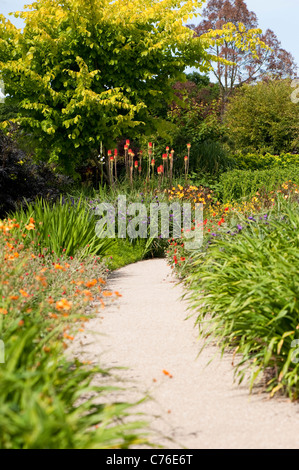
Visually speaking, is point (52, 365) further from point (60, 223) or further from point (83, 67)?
point (83, 67)

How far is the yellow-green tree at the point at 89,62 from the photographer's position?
1185 centimetres

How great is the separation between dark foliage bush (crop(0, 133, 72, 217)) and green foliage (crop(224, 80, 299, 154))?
15.3 metres

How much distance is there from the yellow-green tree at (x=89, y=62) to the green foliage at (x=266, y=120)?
11286 millimetres

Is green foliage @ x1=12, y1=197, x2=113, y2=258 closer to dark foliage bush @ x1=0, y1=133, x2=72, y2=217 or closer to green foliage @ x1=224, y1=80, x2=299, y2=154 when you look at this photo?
dark foliage bush @ x1=0, y1=133, x2=72, y2=217

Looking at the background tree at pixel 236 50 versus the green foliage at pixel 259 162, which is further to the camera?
the background tree at pixel 236 50

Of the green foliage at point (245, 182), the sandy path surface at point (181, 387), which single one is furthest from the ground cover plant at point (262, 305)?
the green foliage at point (245, 182)

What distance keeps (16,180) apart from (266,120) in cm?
1705

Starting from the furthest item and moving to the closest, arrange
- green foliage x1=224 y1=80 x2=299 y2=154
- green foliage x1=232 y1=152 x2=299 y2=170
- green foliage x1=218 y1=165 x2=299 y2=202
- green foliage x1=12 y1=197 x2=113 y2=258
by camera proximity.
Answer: green foliage x1=224 y1=80 x2=299 y2=154, green foliage x1=232 y1=152 x2=299 y2=170, green foliage x1=218 y1=165 x2=299 y2=202, green foliage x1=12 y1=197 x2=113 y2=258

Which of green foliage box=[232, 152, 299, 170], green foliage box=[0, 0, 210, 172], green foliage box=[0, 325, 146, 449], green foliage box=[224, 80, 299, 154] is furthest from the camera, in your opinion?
green foliage box=[224, 80, 299, 154]

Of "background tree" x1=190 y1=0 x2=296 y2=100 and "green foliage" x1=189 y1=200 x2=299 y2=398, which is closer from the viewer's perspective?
"green foliage" x1=189 y1=200 x2=299 y2=398

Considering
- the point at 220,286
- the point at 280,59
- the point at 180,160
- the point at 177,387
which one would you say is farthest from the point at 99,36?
the point at 280,59

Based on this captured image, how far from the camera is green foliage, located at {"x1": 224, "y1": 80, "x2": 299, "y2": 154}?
2367cm

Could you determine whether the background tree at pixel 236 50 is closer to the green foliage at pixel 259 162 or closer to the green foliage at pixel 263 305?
the green foliage at pixel 259 162

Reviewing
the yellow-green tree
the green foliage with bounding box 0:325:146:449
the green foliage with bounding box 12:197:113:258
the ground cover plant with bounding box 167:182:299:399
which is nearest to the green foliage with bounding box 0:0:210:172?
the yellow-green tree
